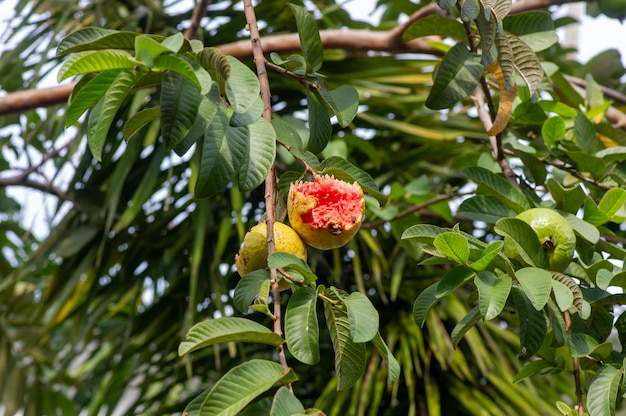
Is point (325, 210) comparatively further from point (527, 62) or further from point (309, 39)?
point (527, 62)

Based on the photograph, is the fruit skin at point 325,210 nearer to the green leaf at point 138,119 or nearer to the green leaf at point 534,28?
the green leaf at point 138,119

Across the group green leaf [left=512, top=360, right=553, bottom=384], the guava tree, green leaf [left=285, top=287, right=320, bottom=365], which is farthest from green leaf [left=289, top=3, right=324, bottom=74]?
green leaf [left=512, top=360, right=553, bottom=384]

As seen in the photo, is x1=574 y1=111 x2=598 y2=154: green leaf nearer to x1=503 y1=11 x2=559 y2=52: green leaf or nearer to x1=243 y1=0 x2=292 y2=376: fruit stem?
x1=503 y1=11 x2=559 y2=52: green leaf

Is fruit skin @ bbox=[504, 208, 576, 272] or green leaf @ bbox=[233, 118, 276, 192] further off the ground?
green leaf @ bbox=[233, 118, 276, 192]

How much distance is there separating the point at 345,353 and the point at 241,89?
19 cm

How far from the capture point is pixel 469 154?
1.21m

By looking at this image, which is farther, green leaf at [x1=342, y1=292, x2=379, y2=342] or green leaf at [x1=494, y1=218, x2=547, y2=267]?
green leaf at [x1=494, y1=218, x2=547, y2=267]

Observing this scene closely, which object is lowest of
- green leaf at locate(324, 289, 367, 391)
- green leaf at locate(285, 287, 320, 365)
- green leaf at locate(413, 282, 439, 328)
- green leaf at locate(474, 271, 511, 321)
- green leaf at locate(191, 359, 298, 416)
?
green leaf at locate(413, 282, 439, 328)

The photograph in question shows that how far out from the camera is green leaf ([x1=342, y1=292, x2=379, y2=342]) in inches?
19.2

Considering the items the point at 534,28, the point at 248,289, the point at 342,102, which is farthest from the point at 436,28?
the point at 248,289

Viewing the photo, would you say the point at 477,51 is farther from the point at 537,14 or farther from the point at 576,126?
the point at 576,126

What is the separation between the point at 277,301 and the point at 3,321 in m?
1.38

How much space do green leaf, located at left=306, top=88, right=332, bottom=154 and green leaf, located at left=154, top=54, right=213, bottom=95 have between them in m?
0.17

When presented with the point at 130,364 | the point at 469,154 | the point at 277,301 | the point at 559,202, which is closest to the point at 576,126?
the point at 559,202
